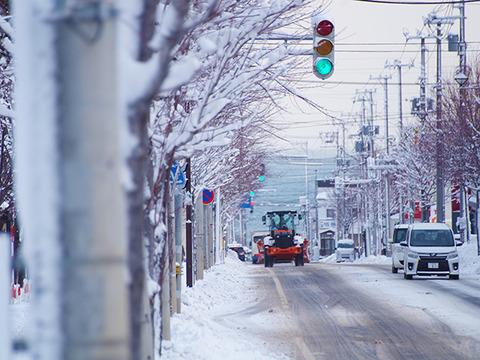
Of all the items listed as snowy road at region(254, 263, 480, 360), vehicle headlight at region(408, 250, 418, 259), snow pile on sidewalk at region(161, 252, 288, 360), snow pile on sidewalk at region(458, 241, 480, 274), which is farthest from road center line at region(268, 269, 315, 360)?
snow pile on sidewalk at region(458, 241, 480, 274)

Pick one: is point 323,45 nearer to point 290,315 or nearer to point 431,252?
point 290,315

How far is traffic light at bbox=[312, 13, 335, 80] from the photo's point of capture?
10008mm

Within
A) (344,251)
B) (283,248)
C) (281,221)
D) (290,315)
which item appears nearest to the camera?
(290,315)

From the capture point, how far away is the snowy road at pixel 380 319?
35.5 feet

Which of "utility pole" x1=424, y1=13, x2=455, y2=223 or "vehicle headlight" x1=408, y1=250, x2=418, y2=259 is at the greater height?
"utility pole" x1=424, y1=13, x2=455, y2=223

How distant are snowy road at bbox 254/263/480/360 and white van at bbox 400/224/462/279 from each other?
81 centimetres

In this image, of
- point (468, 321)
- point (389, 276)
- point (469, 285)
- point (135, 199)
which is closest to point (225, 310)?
point (468, 321)

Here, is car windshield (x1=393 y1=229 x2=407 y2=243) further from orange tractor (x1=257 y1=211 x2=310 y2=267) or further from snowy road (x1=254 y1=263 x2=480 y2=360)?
orange tractor (x1=257 y1=211 x2=310 y2=267)

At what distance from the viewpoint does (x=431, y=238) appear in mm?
25531

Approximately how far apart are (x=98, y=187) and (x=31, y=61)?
0.48m

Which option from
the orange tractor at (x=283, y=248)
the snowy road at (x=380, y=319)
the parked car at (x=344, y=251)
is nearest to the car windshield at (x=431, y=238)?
the snowy road at (x=380, y=319)

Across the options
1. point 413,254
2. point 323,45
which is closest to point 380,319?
point 323,45

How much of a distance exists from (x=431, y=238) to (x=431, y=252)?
79 centimetres

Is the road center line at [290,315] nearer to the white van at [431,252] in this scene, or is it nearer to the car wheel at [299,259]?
the white van at [431,252]
